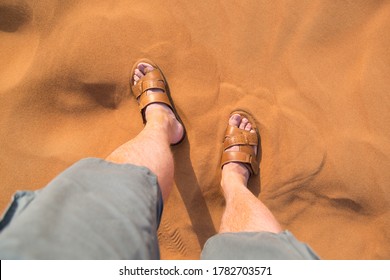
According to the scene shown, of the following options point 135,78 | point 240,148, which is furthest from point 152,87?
point 240,148

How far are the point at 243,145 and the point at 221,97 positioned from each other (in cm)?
34

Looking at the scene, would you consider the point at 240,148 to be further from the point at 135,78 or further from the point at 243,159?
the point at 135,78

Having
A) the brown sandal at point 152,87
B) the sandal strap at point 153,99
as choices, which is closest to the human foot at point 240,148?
the brown sandal at point 152,87

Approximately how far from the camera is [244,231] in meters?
1.43

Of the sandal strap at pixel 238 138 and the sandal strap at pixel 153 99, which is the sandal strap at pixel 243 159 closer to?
the sandal strap at pixel 238 138

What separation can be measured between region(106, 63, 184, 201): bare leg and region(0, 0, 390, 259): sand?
114 mm

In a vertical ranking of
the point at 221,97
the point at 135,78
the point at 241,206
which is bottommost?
the point at 241,206

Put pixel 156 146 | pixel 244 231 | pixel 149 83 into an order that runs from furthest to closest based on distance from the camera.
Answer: pixel 149 83 → pixel 156 146 → pixel 244 231

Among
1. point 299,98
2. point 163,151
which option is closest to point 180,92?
point 163,151

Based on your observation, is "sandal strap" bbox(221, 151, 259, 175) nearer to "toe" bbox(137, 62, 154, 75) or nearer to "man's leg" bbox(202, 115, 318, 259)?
"man's leg" bbox(202, 115, 318, 259)

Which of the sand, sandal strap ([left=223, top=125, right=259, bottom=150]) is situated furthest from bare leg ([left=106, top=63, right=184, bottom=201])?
sandal strap ([left=223, top=125, right=259, bottom=150])

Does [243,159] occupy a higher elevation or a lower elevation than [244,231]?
higher

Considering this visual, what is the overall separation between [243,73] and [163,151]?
2.54 feet

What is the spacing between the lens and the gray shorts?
890 millimetres
